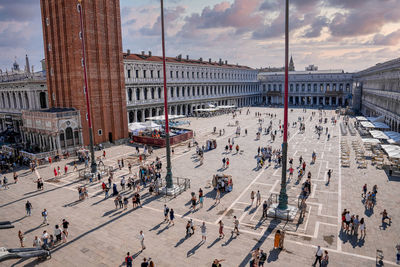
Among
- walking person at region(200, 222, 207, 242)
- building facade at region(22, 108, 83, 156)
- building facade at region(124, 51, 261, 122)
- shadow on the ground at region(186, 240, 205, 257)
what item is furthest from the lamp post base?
building facade at region(124, 51, 261, 122)

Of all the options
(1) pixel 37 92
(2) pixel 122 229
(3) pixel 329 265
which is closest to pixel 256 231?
(3) pixel 329 265

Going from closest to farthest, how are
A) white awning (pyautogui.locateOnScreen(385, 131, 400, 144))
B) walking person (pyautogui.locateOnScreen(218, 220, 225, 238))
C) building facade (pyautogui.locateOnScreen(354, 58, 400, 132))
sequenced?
walking person (pyautogui.locateOnScreen(218, 220, 225, 238)) < white awning (pyautogui.locateOnScreen(385, 131, 400, 144)) < building facade (pyautogui.locateOnScreen(354, 58, 400, 132))

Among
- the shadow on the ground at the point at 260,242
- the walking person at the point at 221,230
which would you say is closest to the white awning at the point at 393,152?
the shadow on the ground at the point at 260,242

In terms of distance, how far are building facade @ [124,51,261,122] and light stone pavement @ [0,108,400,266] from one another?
106ft

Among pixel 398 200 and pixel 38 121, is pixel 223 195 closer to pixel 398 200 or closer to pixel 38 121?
pixel 398 200

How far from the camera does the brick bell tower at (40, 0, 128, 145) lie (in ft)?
125

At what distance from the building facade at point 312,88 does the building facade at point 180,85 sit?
A: 35.3ft

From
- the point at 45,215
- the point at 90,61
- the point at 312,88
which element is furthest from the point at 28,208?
the point at 312,88

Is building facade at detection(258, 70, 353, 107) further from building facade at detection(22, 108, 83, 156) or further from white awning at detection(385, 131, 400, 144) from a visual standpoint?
building facade at detection(22, 108, 83, 156)

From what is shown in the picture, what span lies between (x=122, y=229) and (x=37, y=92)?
48.1 m

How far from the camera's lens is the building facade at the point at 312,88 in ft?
334

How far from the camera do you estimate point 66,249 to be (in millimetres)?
15531

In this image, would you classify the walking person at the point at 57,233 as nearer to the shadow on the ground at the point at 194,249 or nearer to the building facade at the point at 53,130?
the shadow on the ground at the point at 194,249

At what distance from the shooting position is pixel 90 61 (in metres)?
38.6
